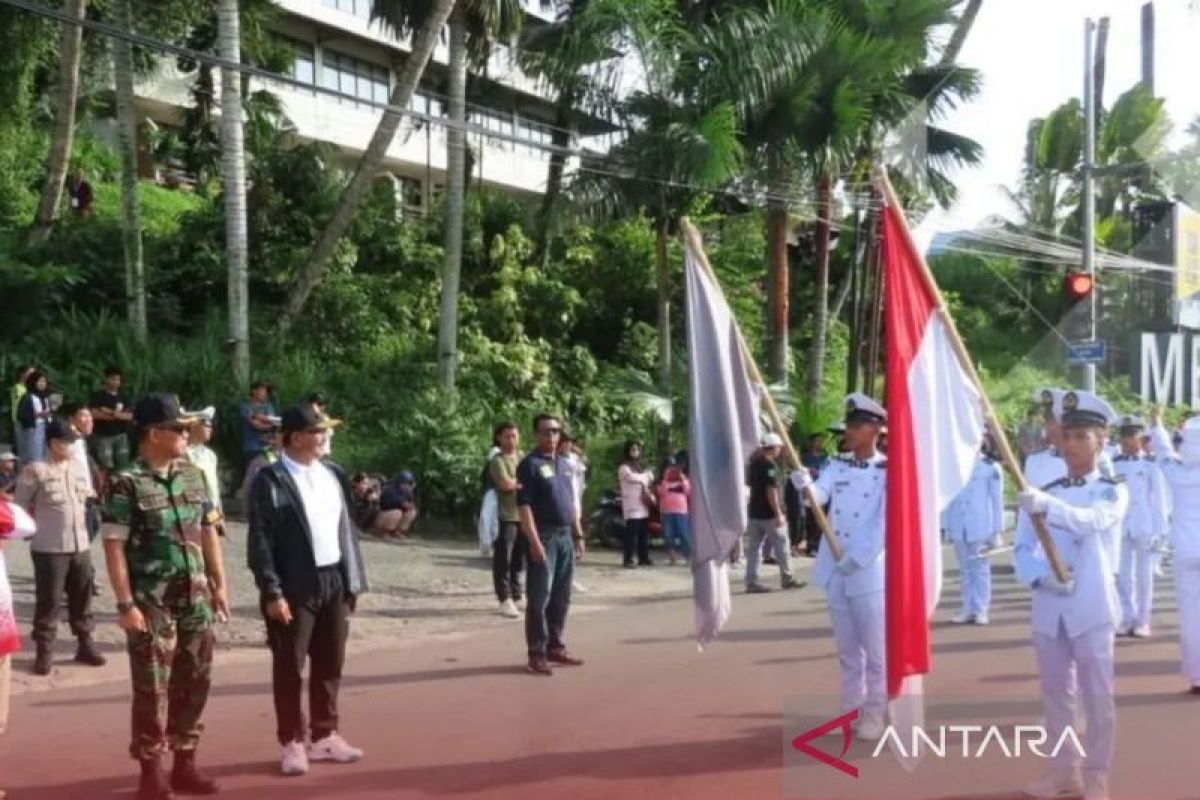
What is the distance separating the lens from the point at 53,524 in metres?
9.34

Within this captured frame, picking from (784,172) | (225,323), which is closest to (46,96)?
(225,323)

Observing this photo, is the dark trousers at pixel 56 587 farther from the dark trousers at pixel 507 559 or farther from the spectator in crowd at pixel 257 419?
the spectator in crowd at pixel 257 419

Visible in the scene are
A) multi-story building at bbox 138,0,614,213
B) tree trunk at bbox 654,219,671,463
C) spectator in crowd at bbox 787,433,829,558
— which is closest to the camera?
spectator in crowd at bbox 787,433,829,558

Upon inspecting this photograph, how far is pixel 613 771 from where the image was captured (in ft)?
22.4

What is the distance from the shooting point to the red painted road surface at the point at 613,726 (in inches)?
259

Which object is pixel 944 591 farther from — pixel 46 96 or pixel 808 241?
pixel 46 96

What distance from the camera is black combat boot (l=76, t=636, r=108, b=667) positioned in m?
9.74

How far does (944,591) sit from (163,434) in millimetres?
10723

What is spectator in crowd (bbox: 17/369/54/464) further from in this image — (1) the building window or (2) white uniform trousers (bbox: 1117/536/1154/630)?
(1) the building window

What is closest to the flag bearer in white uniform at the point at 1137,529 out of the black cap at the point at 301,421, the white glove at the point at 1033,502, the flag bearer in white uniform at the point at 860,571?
the flag bearer in white uniform at the point at 860,571

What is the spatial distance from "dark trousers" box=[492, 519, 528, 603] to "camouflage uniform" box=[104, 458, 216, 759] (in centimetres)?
614

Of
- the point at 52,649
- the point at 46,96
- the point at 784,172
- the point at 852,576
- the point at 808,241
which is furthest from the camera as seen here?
the point at 808,241

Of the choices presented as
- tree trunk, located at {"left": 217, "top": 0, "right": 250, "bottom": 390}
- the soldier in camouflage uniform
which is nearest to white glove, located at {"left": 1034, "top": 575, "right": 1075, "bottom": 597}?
the soldier in camouflage uniform

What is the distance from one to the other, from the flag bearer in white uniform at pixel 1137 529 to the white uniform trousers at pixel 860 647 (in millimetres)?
4767
